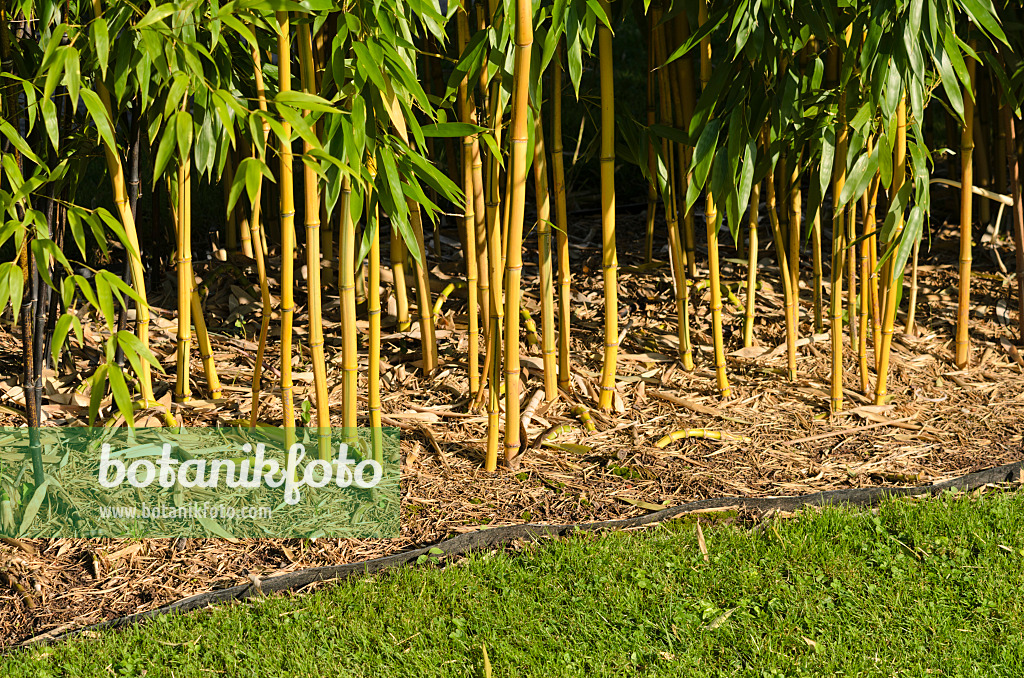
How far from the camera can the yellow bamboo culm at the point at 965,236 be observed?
2297 mm

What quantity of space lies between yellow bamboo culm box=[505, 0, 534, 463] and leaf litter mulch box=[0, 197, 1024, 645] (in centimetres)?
16

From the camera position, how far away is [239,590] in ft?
5.16

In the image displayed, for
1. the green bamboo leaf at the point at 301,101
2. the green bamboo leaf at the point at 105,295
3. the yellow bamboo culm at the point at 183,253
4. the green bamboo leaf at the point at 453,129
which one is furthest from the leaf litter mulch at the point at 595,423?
the green bamboo leaf at the point at 301,101

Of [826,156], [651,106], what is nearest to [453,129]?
[826,156]

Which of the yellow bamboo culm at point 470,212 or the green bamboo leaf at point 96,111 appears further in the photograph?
the yellow bamboo culm at point 470,212

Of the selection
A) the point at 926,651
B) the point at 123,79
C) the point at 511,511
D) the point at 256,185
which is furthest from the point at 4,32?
the point at 926,651

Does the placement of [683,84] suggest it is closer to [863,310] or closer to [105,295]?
[863,310]

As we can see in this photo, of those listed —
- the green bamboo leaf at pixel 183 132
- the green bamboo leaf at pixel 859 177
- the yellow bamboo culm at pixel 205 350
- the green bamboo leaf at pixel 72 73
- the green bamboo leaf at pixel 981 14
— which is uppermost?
the green bamboo leaf at pixel 981 14

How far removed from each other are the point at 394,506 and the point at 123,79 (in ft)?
2.90

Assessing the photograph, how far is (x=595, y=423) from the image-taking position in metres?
2.13

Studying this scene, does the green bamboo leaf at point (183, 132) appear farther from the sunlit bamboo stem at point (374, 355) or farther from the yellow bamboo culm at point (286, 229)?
the sunlit bamboo stem at point (374, 355)

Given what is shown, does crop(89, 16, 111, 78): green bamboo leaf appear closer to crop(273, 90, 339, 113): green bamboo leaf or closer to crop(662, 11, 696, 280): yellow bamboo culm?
crop(273, 90, 339, 113): green bamboo leaf

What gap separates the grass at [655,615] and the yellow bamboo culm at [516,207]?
28 cm

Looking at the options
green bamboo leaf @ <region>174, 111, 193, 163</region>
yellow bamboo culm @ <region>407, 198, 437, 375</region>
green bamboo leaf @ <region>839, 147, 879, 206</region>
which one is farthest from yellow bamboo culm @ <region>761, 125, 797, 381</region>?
green bamboo leaf @ <region>174, 111, 193, 163</region>
